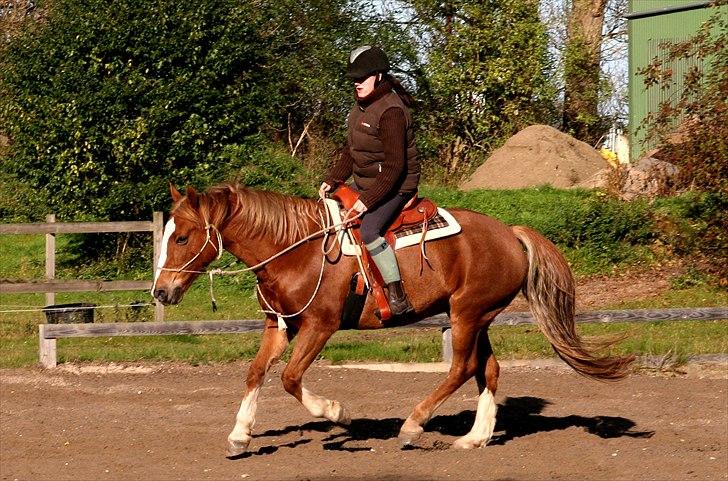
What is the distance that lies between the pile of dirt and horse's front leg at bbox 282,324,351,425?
14.7 metres

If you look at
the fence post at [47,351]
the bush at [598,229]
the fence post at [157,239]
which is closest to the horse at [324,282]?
the fence post at [47,351]

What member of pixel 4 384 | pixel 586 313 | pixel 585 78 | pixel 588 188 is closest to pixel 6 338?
pixel 4 384

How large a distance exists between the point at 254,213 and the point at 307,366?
1.16m

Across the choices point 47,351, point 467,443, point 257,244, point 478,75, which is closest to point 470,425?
point 467,443

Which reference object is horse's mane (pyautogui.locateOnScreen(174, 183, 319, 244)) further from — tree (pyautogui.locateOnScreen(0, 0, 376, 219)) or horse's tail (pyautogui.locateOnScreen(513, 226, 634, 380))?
tree (pyautogui.locateOnScreen(0, 0, 376, 219))

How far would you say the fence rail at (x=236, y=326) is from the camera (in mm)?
12297

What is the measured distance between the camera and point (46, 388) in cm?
1145

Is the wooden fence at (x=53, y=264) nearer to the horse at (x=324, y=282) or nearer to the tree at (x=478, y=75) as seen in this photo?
the horse at (x=324, y=282)

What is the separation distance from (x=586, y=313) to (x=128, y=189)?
10222 millimetres

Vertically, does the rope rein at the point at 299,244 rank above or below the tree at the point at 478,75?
below

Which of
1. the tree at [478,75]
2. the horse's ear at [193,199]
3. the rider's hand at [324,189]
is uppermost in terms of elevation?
the tree at [478,75]

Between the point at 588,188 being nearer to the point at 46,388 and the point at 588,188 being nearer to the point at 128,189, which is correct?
the point at 128,189

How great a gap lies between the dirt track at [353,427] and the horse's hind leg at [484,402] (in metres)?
0.11

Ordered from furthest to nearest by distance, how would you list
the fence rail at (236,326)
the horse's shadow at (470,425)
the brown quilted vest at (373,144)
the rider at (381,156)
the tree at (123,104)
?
the tree at (123,104) < the fence rail at (236,326) < the horse's shadow at (470,425) < the brown quilted vest at (373,144) < the rider at (381,156)
